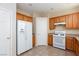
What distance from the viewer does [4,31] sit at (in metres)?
1.34

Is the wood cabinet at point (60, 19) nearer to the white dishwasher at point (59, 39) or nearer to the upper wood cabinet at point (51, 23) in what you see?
the upper wood cabinet at point (51, 23)

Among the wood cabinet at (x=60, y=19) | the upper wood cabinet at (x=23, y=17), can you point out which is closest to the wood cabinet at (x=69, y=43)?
the wood cabinet at (x=60, y=19)

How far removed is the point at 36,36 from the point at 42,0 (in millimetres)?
782

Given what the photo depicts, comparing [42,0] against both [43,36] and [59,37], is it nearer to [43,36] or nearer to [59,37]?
[43,36]

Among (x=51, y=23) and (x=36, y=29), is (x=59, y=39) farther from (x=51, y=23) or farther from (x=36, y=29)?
(x=36, y=29)

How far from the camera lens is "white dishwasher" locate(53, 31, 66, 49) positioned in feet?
5.73

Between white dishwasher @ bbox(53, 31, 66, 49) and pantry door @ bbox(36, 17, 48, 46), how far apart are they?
0.62ft

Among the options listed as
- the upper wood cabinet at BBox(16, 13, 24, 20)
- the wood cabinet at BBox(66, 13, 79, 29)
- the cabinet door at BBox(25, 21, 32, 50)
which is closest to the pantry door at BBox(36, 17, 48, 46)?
the cabinet door at BBox(25, 21, 32, 50)

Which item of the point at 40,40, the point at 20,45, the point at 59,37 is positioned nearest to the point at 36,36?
the point at 40,40

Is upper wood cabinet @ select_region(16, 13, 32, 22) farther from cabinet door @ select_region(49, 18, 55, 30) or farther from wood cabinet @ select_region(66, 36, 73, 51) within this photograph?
wood cabinet @ select_region(66, 36, 73, 51)

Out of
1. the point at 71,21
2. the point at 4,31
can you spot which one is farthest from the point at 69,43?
the point at 4,31

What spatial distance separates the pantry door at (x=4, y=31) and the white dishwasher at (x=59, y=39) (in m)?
0.78

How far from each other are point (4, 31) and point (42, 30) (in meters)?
0.62

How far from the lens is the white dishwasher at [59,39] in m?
1.75
